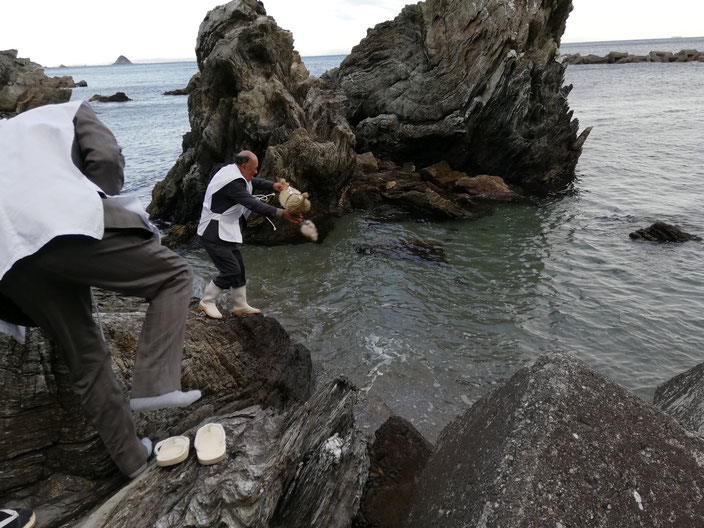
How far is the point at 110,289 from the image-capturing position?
2.72m

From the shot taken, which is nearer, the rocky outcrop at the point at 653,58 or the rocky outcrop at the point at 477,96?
the rocky outcrop at the point at 477,96

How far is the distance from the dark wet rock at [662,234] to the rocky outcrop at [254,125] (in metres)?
9.45

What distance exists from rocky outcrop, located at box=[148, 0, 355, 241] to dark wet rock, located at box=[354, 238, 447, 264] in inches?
92.8

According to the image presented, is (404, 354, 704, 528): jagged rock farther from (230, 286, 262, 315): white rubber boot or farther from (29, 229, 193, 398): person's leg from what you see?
(230, 286, 262, 315): white rubber boot

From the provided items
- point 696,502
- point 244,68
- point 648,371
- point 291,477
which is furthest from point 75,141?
point 244,68

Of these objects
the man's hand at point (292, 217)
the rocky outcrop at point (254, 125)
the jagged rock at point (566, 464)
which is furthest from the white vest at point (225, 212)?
the rocky outcrop at point (254, 125)

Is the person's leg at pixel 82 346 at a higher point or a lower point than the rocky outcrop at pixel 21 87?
lower

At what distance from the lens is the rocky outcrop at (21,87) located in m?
45.9

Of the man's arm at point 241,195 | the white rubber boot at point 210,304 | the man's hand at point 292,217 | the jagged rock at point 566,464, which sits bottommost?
the white rubber boot at point 210,304

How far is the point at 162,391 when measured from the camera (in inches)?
111

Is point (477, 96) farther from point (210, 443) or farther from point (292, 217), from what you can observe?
point (210, 443)

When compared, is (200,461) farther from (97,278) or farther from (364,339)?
(364,339)

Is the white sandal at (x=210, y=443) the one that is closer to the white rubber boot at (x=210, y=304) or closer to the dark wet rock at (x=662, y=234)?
the white rubber boot at (x=210, y=304)

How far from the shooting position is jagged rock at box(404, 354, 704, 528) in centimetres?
239
